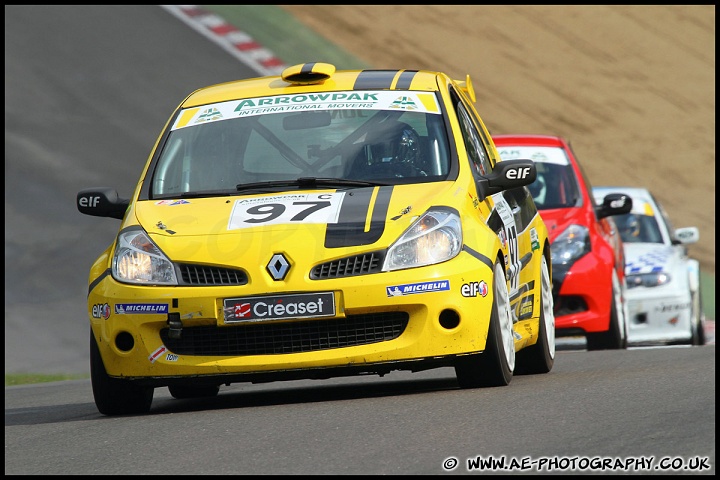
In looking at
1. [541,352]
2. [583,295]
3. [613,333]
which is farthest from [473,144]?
[613,333]

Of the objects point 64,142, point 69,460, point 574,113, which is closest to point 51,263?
point 64,142

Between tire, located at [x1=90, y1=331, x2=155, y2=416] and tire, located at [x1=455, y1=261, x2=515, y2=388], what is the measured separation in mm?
1648

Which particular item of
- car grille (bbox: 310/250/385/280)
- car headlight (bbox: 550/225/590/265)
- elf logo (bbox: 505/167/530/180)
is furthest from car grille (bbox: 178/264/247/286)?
car headlight (bbox: 550/225/590/265)

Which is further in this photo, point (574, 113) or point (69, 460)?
point (574, 113)

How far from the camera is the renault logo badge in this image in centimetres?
739

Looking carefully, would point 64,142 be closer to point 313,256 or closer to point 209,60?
point 209,60

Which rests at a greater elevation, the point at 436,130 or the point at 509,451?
the point at 436,130

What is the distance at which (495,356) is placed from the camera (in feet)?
25.0

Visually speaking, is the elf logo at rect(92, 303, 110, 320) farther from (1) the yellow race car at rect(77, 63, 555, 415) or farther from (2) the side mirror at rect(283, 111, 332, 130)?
(2) the side mirror at rect(283, 111, 332, 130)

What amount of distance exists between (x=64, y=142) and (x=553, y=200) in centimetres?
1092

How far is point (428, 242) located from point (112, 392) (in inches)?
70.7

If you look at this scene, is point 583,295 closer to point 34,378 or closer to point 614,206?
point 614,206

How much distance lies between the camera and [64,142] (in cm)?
2230

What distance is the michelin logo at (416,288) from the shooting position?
7.32 meters
